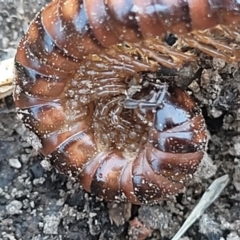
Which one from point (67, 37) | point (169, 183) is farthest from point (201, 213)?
point (67, 37)

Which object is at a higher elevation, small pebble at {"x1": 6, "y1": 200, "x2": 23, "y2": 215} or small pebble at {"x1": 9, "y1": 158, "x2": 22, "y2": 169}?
small pebble at {"x1": 9, "y1": 158, "x2": 22, "y2": 169}

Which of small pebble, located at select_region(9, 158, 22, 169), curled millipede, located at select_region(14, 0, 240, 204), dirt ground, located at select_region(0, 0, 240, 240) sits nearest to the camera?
curled millipede, located at select_region(14, 0, 240, 204)

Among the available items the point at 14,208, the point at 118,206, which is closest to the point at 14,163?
the point at 14,208

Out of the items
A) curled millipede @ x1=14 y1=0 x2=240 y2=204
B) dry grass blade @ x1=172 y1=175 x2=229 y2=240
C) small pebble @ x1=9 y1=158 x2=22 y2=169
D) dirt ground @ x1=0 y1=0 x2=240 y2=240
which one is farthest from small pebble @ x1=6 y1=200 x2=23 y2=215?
dry grass blade @ x1=172 y1=175 x2=229 y2=240

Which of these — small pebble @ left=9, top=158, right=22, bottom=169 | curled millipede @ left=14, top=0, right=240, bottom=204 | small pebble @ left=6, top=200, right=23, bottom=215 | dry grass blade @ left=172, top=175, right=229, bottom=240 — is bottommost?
dry grass blade @ left=172, top=175, right=229, bottom=240

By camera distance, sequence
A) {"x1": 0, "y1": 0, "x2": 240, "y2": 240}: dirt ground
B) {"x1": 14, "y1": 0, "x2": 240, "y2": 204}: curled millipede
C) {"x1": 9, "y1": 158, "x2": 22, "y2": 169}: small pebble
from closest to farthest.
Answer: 1. {"x1": 14, "y1": 0, "x2": 240, "y2": 204}: curled millipede
2. {"x1": 0, "y1": 0, "x2": 240, "y2": 240}: dirt ground
3. {"x1": 9, "y1": 158, "x2": 22, "y2": 169}: small pebble

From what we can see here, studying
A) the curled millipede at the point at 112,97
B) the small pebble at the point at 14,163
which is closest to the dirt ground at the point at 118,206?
the small pebble at the point at 14,163

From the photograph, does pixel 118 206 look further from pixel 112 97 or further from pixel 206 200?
→ pixel 112 97

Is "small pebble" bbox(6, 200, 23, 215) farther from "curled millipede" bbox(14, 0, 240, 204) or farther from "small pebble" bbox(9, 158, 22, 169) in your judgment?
"curled millipede" bbox(14, 0, 240, 204)
